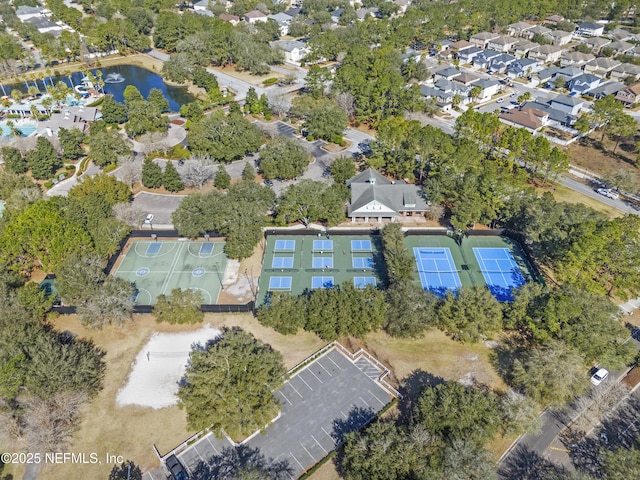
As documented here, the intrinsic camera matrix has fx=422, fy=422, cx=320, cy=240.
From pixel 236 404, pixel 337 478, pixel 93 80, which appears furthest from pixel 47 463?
pixel 93 80

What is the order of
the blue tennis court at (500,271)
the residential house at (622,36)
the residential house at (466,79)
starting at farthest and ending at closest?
the residential house at (622,36) → the residential house at (466,79) → the blue tennis court at (500,271)

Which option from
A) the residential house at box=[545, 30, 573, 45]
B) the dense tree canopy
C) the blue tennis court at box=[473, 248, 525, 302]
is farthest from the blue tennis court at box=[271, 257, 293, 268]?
the residential house at box=[545, 30, 573, 45]

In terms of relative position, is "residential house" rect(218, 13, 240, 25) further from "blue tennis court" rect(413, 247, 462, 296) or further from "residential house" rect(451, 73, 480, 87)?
"blue tennis court" rect(413, 247, 462, 296)

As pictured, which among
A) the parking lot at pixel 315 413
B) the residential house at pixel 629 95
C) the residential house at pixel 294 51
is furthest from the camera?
the residential house at pixel 294 51

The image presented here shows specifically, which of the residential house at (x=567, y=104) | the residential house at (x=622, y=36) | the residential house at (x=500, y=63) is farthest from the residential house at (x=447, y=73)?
the residential house at (x=622, y=36)

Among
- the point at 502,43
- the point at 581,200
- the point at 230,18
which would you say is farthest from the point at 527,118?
the point at 230,18

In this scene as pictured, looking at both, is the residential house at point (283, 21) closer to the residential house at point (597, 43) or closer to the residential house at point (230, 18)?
the residential house at point (230, 18)
